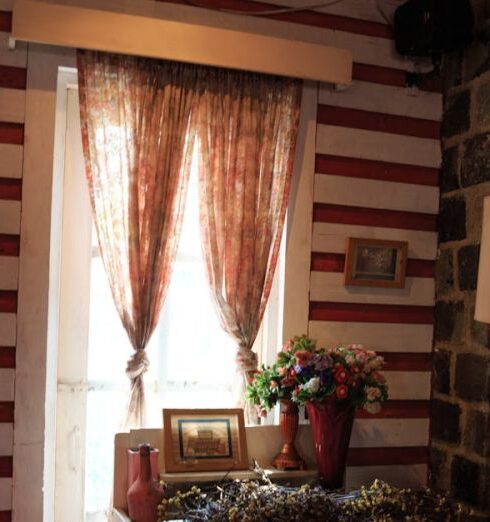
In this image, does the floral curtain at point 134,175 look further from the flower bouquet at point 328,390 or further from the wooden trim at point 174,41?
the flower bouquet at point 328,390

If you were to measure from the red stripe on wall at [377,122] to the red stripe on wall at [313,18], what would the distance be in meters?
0.41

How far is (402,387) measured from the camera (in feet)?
12.0

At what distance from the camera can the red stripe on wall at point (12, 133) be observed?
10.1 ft

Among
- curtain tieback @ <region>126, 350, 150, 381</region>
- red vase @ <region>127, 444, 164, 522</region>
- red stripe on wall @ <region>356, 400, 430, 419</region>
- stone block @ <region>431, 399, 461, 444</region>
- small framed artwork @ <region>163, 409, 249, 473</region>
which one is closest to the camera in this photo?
red vase @ <region>127, 444, 164, 522</region>

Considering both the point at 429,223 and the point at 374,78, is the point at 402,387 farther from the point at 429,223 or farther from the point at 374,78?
the point at 374,78

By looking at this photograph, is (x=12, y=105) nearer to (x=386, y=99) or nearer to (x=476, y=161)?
(x=386, y=99)

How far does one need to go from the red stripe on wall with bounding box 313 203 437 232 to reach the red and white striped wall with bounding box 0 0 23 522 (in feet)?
4.70


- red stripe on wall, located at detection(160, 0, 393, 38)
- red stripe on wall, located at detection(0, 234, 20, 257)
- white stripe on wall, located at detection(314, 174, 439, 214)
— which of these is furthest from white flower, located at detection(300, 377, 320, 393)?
red stripe on wall, located at detection(160, 0, 393, 38)

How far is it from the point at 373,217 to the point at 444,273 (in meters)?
0.48

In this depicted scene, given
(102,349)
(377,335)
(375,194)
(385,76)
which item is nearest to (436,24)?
(385,76)

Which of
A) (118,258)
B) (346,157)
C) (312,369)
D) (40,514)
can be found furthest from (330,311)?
(40,514)

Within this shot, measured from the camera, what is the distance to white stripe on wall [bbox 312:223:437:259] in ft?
11.6

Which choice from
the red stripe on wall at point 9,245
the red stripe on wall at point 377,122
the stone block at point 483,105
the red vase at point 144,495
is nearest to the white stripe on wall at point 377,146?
the red stripe on wall at point 377,122

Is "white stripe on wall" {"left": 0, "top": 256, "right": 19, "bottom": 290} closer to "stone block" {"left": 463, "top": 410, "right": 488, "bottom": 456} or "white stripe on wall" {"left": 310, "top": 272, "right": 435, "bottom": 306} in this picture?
"white stripe on wall" {"left": 310, "top": 272, "right": 435, "bottom": 306}
